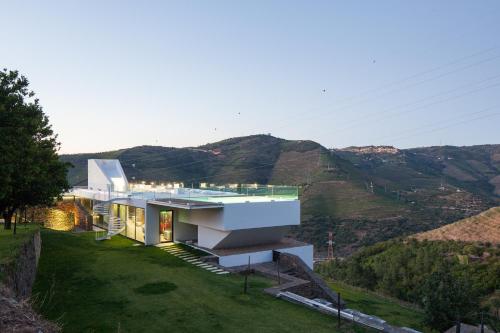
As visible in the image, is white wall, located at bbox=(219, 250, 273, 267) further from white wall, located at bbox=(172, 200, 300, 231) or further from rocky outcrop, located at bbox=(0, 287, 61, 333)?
rocky outcrop, located at bbox=(0, 287, 61, 333)

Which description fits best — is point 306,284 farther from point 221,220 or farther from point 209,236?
point 209,236

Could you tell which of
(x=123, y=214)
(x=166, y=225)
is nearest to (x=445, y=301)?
(x=166, y=225)

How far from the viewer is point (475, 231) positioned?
3938 cm

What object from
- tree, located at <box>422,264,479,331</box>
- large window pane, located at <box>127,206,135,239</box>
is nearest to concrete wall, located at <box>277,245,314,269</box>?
tree, located at <box>422,264,479,331</box>

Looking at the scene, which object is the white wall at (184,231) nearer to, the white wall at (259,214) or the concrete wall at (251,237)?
the concrete wall at (251,237)

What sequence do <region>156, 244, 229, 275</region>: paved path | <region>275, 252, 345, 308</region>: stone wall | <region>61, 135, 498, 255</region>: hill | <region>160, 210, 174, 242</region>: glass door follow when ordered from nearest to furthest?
<region>275, 252, 345, 308</region>: stone wall → <region>156, 244, 229, 275</region>: paved path → <region>160, 210, 174, 242</region>: glass door → <region>61, 135, 498, 255</region>: hill

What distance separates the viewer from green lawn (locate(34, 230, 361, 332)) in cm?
998

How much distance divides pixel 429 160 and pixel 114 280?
137034 millimetres

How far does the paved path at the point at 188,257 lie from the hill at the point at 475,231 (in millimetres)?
30478

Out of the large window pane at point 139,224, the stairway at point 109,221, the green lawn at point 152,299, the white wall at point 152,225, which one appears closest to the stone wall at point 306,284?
the green lawn at point 152,299

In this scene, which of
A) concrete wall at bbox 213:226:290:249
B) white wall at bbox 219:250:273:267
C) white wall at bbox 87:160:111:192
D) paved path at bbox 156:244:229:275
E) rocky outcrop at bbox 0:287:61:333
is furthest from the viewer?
white wall at bbox 87:160:111:192

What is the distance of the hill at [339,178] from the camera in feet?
181

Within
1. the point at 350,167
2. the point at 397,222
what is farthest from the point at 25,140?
the point at 350,167

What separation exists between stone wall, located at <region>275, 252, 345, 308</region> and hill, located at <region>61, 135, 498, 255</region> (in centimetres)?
2246
